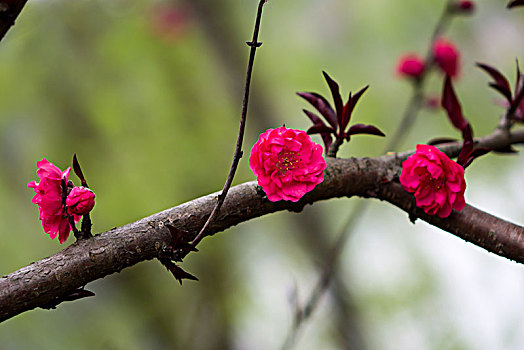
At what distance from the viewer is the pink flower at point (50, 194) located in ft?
1.55

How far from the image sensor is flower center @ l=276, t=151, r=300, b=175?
1.62 feet

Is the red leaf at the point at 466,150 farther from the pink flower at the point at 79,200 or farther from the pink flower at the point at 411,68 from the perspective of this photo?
the pink flower at the point at 411,68

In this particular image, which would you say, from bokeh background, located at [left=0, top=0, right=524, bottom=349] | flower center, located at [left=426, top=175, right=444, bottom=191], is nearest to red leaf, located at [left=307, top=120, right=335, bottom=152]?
flower center, located at [left=426, top=175, right=444, bottom=191]

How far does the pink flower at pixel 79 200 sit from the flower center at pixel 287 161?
185 millimetres

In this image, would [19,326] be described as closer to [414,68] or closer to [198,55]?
[198,55]

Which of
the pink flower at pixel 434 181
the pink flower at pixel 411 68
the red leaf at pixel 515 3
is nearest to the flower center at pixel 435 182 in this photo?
the pink flower at pixel 434 181

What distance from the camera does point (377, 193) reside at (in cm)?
58

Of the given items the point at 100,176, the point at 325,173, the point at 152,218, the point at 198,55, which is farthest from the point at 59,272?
the point at 198,55

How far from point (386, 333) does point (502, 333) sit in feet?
1.57

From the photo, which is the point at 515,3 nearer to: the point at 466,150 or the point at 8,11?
the point at 466,150

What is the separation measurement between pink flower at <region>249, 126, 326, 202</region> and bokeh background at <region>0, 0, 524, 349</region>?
3.37 ft

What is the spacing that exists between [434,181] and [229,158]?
143 cm

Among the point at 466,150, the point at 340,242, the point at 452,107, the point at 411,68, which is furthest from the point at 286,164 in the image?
the point at 411,68

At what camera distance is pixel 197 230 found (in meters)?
0.49
